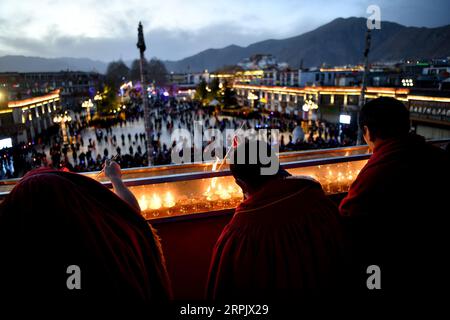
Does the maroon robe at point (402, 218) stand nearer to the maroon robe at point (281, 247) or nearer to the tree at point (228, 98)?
the maroon robe at point (281, 247)

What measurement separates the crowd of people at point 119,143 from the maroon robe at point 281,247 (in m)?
1.21

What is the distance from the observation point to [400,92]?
25.2 metres

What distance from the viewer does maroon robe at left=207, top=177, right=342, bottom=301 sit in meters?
1.68

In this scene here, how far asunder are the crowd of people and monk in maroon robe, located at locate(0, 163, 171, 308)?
70 cm

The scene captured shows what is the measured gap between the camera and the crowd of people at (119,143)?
14516mm

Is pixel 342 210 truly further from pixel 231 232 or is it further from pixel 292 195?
pixel 231 232

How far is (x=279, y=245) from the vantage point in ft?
5.51

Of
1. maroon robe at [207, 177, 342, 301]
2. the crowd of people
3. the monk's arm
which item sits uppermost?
the monk's arm

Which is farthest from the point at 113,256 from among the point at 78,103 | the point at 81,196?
the point at 78,103

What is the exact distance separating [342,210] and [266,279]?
2.38 feet

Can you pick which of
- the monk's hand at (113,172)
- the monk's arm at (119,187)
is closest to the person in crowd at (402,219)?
the monk's arm at (119,187)

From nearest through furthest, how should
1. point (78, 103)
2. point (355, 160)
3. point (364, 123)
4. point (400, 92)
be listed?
point (364, 123), point (355, 160), point (400, 92), point (78, 103)

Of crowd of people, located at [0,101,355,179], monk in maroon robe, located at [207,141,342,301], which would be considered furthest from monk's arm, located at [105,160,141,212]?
monk in maroon robe, located at [207,141,342,301]

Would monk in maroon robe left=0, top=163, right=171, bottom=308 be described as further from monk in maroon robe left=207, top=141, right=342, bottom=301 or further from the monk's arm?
monk in maroon robe left=207, top=141, right=342, bottom=301
